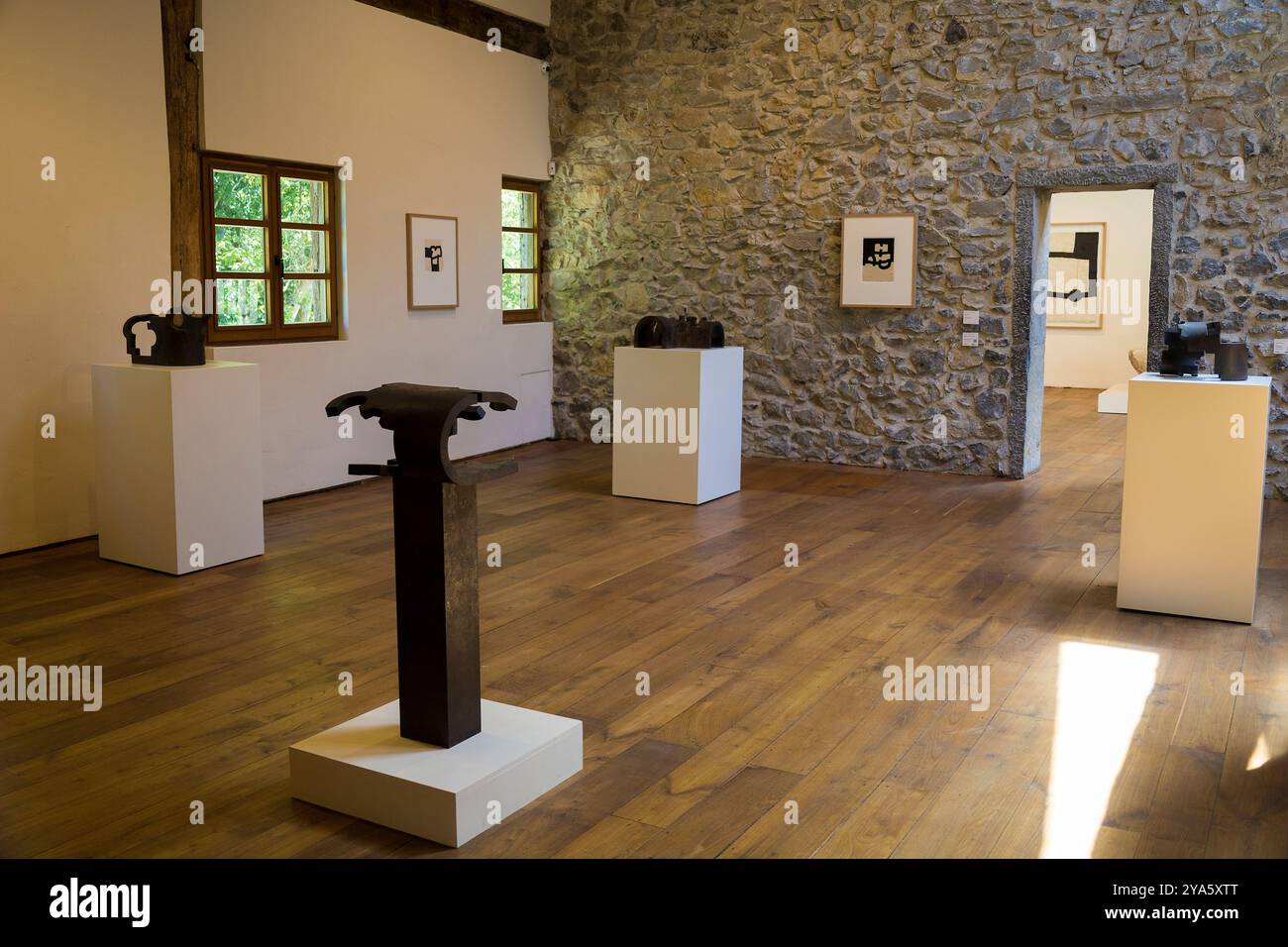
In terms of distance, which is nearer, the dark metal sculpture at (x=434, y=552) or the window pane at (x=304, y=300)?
the dark metal sculpture at (x=434, y=552)

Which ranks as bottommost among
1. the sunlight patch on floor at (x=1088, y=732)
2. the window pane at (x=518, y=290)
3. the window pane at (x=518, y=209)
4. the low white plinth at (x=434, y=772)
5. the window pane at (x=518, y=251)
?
the sunlight patch on floor at (x=1088, y=732)

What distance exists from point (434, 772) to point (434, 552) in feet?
1.89

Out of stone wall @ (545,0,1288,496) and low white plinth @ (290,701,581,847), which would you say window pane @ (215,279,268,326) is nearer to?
stone wall @ (545,0,1288,496)

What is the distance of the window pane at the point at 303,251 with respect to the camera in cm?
748

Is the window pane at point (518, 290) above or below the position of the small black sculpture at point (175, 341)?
above

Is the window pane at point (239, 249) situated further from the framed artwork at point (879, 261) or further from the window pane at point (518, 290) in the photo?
the framed artwork at point (879, 261)

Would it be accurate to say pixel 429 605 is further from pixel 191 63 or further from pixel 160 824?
pixel 191 63

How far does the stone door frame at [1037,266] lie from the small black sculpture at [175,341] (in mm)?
5568

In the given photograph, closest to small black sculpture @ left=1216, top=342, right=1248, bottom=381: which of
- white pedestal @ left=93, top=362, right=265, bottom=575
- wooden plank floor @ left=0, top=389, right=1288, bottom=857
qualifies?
wooden plank floor @ left=0, top=389, right=1288, bottom=857

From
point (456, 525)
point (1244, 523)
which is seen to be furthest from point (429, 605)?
point (1244, 523)

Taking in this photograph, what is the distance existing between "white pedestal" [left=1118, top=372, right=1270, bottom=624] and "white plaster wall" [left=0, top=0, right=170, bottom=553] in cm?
533

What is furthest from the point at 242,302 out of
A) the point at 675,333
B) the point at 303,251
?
the point at 675,333

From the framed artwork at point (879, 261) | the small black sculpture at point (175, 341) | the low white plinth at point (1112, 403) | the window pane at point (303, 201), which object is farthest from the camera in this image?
the low white plinth at point (1112, 403)

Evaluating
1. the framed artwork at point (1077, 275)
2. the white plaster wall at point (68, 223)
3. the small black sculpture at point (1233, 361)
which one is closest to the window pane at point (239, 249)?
the white plaster wall at point (68, 223)
